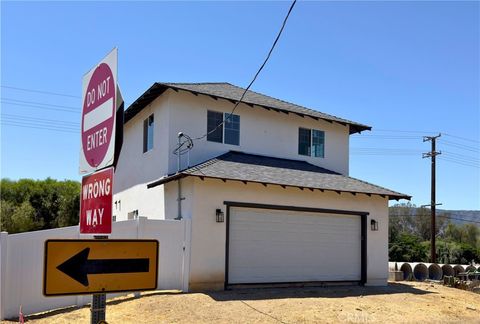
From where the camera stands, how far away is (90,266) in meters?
3.10

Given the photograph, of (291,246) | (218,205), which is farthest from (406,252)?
(218,205)

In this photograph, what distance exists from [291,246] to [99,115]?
47.4 ft

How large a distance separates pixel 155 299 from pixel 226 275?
10.6ft

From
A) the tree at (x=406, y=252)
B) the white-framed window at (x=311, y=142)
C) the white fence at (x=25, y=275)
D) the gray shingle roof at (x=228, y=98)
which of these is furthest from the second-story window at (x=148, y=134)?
the tree at (x=406, y=252)

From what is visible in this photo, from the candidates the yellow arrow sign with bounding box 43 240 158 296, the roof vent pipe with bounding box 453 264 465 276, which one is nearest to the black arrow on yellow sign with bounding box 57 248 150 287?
the yellow arrow sign with bounding box 43 240 158 296

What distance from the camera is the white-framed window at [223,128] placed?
18578 millimetres

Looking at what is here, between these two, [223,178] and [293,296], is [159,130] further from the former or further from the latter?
[293,296]

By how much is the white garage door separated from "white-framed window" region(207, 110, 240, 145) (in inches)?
135

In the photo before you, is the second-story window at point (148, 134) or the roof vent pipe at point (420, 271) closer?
the second-story window at point (148, 134)

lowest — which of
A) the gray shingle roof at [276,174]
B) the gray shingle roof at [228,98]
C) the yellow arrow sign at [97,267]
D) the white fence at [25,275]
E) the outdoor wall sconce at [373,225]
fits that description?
the white fence at [25,275]

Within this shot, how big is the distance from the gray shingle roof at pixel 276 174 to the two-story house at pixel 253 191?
1.9 inches

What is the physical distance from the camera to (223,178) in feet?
50.5

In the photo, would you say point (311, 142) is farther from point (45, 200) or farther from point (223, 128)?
point (45, 200)

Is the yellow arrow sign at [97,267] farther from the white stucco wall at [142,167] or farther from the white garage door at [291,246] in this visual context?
the white stucco wall at [142,167]
